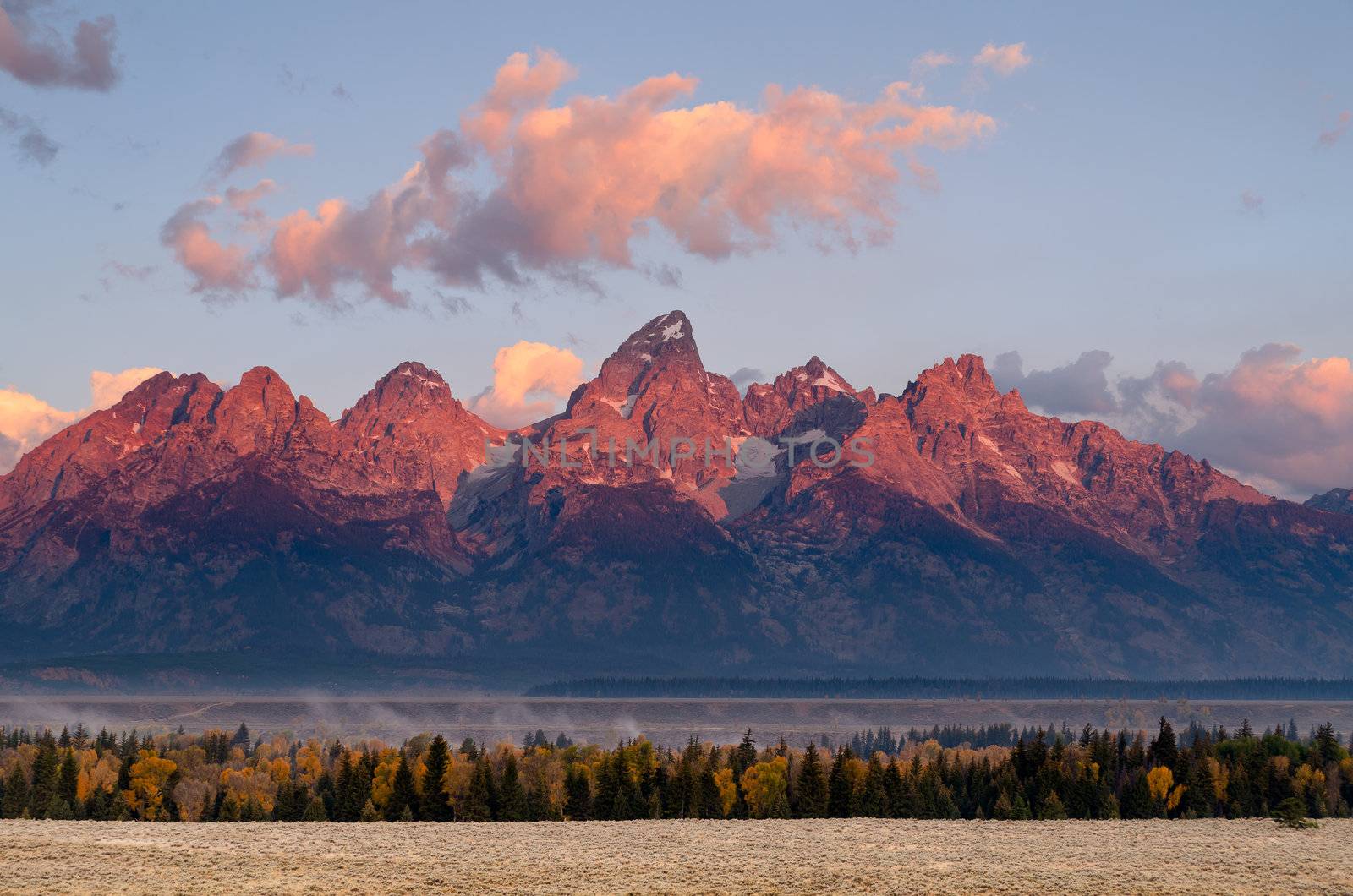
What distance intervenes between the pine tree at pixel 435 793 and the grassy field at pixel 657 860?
44.0 m

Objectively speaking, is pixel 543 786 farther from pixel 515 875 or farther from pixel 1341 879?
pixel 1341 879

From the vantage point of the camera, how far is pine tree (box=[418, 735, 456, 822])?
7180 inches

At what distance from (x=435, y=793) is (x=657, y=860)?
255 feet

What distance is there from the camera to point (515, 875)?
102812 mm

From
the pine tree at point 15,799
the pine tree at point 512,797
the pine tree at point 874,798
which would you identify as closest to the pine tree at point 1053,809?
the pine tree at point 874,798

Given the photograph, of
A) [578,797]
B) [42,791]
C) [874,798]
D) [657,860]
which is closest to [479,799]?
[578,797]

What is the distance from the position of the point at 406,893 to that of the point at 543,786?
102 metres

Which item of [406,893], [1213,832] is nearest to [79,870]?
[406,893]

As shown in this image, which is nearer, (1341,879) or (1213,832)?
(1341,879)

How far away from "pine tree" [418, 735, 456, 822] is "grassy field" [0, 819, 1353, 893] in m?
44.0

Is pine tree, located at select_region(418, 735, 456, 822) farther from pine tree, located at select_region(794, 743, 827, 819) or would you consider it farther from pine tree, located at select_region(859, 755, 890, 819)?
pine tree, located at select_region(859, 755, 890, 819)

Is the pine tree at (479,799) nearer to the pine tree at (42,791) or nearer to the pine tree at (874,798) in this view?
the pine tree at (874,798)

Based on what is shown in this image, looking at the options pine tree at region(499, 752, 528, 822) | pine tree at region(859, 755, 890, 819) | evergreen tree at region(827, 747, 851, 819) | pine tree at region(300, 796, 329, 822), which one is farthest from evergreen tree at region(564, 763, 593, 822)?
pine tree at region(859, 755, 890, 819)

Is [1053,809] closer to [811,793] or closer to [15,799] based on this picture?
[811,793]
